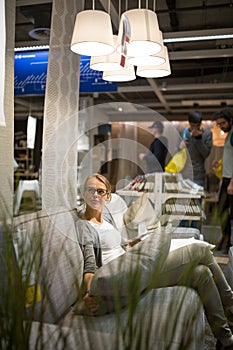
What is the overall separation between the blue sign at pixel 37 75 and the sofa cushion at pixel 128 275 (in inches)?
169

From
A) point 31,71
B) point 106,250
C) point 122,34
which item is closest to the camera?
point 122,34

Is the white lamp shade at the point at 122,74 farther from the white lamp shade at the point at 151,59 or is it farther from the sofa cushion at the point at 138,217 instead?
the sofa cushion at the point at 138,217

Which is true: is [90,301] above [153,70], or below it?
below

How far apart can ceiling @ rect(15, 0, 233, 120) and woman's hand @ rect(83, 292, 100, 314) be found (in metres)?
2.71

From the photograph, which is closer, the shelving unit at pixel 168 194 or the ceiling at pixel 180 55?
the shelving unit at pixel 168 194

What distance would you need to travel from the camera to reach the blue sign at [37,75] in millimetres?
5238

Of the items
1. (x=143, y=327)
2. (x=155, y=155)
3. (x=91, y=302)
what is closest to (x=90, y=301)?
(x=91, y=302)

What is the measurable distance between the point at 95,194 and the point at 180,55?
13.5ft

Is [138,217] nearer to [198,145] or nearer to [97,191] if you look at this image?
[97,191]

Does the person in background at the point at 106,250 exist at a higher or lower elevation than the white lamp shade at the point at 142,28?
lower

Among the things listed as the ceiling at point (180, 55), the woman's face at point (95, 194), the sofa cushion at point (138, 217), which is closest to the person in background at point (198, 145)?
the ceiling at point (180, 55)

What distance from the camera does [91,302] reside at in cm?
88

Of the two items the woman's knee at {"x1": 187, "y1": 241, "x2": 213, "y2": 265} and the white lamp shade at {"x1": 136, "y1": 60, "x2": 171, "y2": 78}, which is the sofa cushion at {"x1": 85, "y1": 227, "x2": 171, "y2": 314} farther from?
the white lamp shade at {"x1": 136, "y1": 60, "x2": 171, "y2": 78}

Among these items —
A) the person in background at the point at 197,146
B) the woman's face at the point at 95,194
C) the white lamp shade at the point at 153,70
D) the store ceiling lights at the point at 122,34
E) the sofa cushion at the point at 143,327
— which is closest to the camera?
the sofa cushion at the point at 143,327
